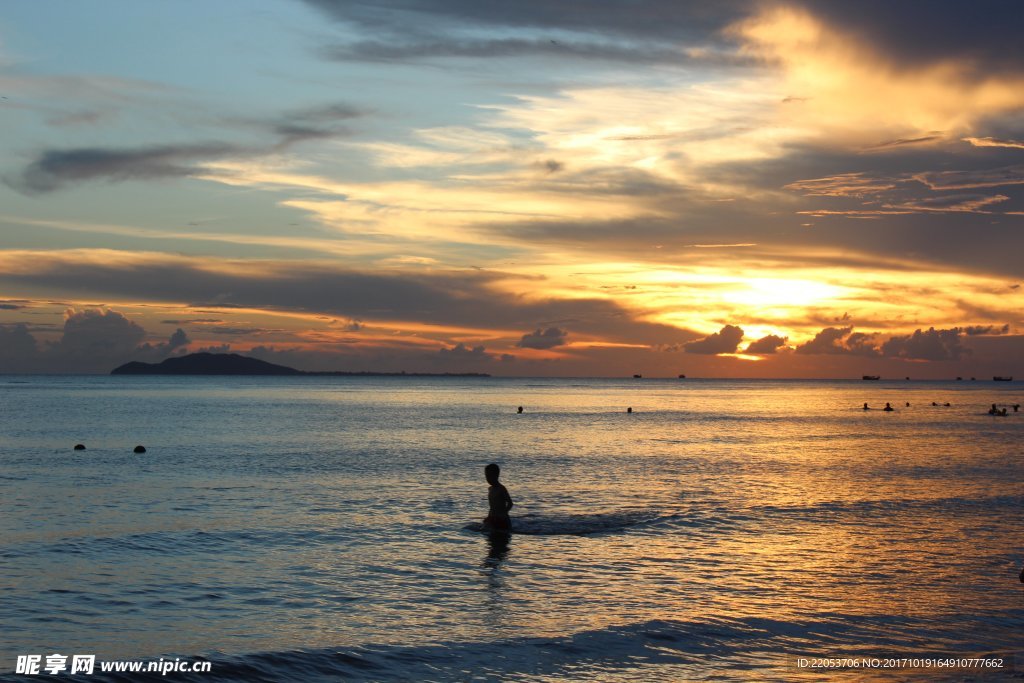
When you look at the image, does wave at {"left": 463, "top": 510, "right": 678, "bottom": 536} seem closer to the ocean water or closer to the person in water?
the ocean water

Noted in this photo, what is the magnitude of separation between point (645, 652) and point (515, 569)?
7.49 metres

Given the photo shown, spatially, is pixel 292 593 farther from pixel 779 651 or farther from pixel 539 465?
pixel 539 465

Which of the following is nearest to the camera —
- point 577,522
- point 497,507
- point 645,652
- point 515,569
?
point 645,652

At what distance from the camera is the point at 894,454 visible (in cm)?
6438

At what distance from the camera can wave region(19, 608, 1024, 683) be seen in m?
15.7

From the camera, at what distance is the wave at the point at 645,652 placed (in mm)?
15711

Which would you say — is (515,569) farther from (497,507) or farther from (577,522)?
(577,522)

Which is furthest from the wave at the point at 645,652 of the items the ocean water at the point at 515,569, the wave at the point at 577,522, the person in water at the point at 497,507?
the wave at the point at 577,522

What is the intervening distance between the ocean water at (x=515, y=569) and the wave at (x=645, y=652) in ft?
0.21

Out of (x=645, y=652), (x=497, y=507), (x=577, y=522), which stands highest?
(x=497, y=507)

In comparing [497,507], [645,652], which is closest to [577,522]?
[497,507]

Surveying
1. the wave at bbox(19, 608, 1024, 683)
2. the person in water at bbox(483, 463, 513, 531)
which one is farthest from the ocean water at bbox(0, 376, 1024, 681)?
the person in water at bbox(483, 463, 513, 531)

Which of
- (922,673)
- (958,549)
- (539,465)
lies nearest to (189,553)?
(922,673)

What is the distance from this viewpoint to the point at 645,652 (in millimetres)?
16969
